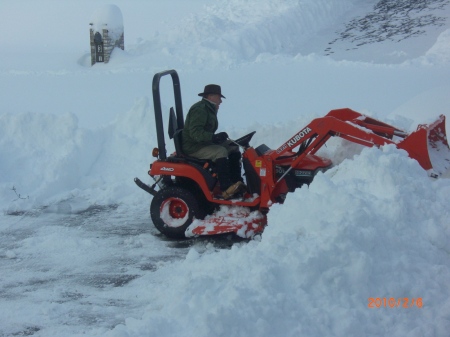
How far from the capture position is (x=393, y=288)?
4.05 meters

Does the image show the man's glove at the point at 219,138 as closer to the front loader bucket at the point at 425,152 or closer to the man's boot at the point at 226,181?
the man's boot at the point at 226,181

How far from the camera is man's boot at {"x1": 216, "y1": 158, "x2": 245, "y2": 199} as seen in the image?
6426 mm

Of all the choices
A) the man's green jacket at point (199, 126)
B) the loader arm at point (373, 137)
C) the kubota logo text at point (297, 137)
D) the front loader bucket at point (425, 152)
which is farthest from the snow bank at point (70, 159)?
the front loader bucket at point (425, 152)

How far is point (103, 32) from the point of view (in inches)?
656

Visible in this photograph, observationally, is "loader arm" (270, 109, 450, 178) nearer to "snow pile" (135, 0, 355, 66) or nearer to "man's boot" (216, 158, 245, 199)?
"man's boot" (216, 158, 245, 199)

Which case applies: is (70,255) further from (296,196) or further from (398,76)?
(398,76)

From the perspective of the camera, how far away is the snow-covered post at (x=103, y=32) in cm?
1658

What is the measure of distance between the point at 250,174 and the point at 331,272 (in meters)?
2.53

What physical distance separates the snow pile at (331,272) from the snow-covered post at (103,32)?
12448 millimetres

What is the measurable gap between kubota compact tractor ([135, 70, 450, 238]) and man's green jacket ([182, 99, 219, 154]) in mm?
122

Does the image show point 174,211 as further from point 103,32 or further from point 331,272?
point 103,32

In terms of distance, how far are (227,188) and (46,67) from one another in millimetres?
11623

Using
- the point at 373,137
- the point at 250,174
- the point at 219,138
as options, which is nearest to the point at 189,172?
the point at 219,138
